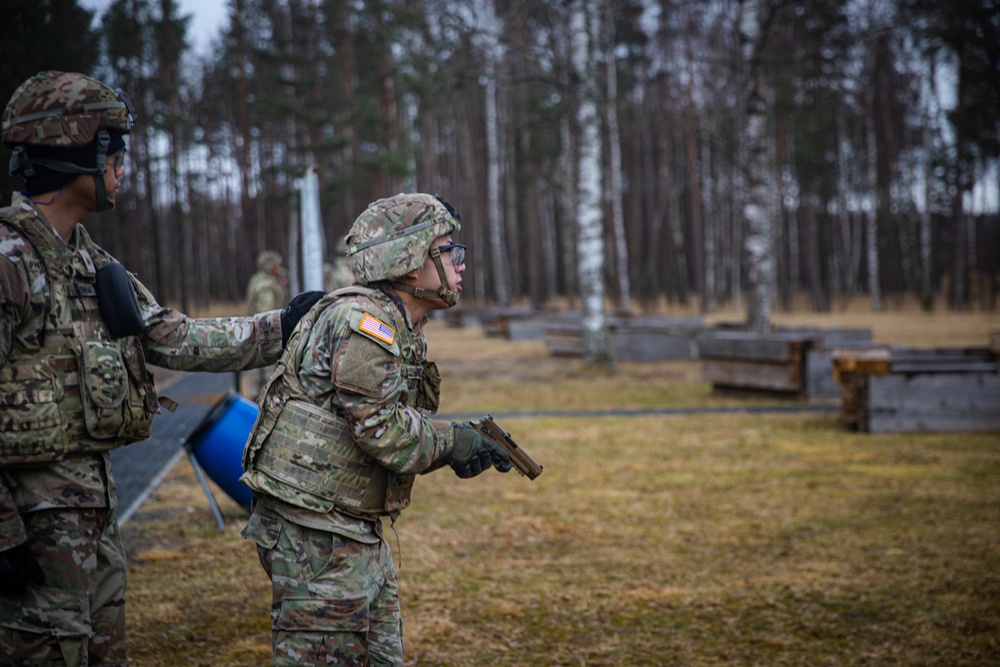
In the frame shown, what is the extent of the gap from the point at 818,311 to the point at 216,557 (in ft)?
101

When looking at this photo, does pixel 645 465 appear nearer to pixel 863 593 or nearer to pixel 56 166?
pixel 863 593

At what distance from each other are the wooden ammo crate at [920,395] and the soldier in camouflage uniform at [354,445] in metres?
7.00

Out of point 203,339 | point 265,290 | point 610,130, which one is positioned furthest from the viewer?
point 610,130

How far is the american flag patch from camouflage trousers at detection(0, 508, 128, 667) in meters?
1.00

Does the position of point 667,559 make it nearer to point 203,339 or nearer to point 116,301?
point 203,339

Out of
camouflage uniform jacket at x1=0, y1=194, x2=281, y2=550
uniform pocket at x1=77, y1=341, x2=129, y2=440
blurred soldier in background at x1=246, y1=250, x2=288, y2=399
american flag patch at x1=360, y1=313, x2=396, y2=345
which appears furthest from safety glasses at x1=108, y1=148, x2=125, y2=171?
blurred soldier in background at x1=246, y1=250, x2=288, y2=399

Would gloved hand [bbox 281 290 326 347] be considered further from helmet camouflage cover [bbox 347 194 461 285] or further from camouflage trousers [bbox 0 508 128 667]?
camouflage trousers [bbox 0 508 128 667]

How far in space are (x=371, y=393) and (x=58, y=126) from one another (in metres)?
1.26

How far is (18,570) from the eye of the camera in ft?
8.10

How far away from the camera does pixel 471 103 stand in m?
40.8

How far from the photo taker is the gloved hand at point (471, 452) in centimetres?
278

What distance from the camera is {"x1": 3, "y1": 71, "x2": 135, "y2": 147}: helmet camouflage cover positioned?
2730 millimetres

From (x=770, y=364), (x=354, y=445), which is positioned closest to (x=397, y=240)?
(x=354, y=445)

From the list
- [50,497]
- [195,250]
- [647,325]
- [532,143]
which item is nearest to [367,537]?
[50,497]
